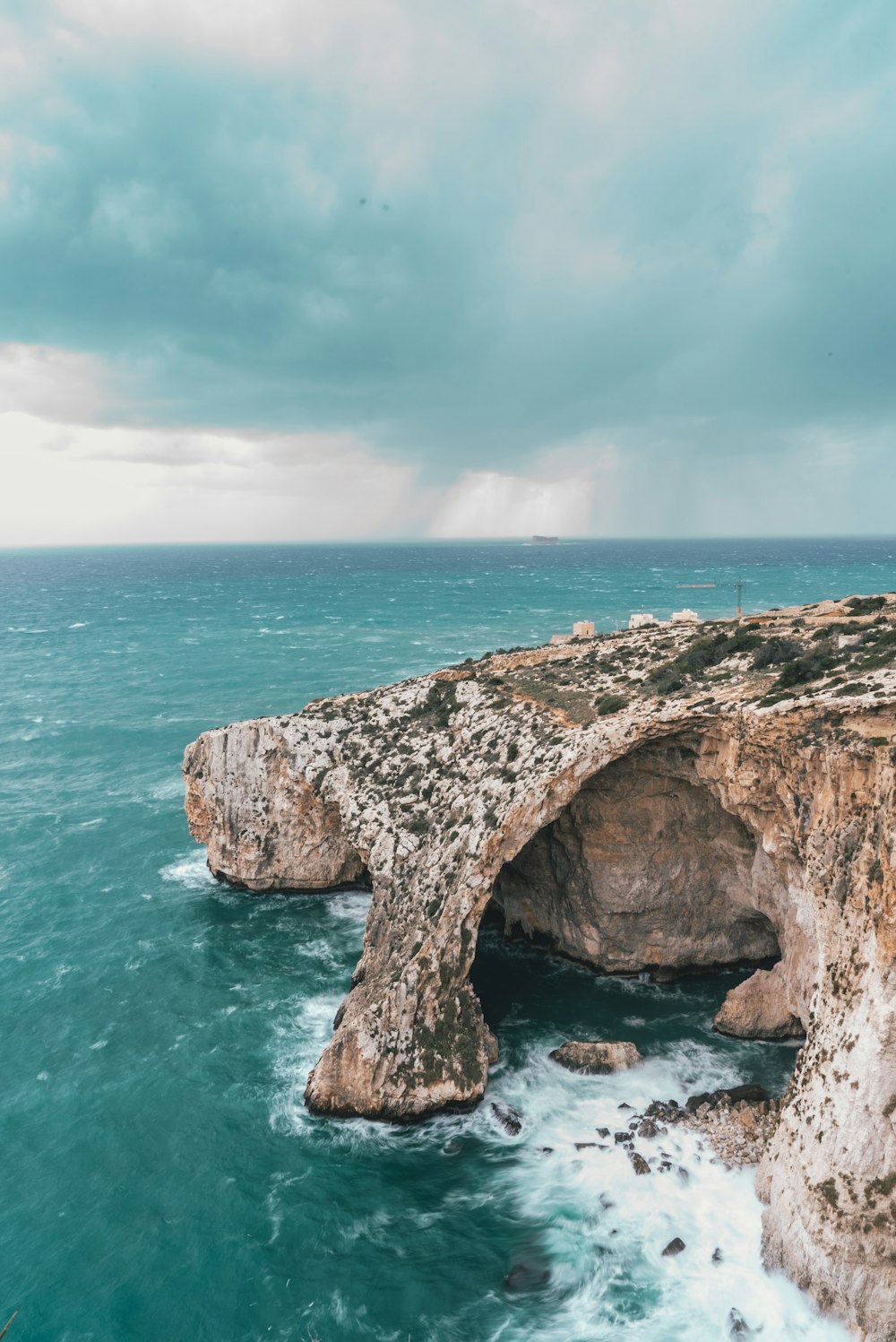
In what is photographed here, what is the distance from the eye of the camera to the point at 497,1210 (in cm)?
2694

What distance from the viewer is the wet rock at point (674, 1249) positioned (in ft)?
81.7

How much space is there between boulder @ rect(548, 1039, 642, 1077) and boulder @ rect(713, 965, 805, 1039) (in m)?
5.16

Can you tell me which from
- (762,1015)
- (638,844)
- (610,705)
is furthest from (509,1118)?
(610,705)

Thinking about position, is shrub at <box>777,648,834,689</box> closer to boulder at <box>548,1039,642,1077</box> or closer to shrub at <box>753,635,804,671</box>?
shrub at <box>753,635,804,671</box>

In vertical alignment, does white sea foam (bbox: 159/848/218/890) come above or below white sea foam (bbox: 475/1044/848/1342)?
above

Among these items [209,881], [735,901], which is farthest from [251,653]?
[735,901]

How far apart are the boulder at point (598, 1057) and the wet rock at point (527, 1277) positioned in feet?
28.9

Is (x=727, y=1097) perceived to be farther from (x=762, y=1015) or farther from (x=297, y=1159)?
(x=297, y=1159)

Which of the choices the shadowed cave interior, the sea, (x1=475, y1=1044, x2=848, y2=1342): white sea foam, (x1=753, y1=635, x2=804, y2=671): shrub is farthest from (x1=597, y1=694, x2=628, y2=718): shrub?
(x1=475, y1=1044, x2=848, y2=1342): white sea foam

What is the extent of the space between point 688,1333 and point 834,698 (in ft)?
71.1

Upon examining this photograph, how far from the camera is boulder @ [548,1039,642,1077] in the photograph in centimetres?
3291

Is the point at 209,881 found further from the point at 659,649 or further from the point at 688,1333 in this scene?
the point at 688,1333

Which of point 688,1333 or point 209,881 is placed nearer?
point 688,1333

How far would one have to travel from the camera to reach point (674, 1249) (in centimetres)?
2494
